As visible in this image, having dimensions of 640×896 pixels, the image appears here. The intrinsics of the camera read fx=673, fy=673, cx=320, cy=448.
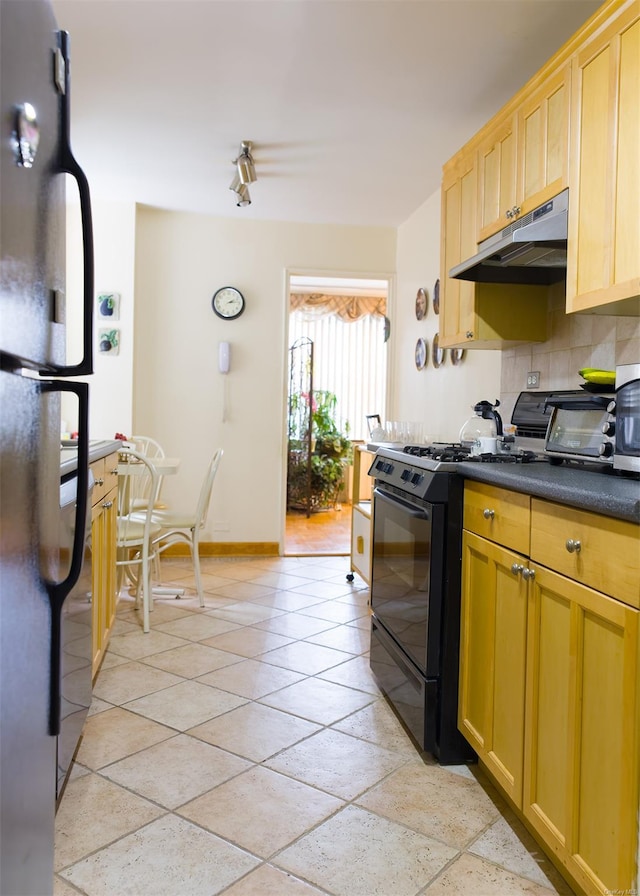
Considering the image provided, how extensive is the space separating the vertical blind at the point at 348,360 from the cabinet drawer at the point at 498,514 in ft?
19.9

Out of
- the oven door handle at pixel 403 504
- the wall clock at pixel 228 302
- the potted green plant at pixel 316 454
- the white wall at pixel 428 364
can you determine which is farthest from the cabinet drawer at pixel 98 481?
the potted green plant at pixel 316 454

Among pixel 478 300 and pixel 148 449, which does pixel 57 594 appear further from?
pixel 148 449

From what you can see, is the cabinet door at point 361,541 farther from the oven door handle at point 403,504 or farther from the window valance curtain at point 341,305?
the window valance curtain at point 341,305

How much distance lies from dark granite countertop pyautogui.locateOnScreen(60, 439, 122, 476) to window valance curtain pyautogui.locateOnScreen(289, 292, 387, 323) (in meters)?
5.40

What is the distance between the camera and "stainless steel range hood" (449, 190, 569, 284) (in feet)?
6.93

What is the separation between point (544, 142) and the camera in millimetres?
2236

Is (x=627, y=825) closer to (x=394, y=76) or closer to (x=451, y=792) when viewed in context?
(x=451, y=792)

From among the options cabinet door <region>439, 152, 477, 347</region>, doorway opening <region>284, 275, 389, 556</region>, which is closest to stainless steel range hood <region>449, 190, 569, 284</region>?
cabinet door <region>439, 152, 477, 347</region>

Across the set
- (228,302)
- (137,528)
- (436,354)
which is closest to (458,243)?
(436,354)

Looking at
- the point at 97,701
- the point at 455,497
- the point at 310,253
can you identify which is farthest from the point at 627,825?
the point at 310,253

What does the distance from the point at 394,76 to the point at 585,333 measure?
1.37m

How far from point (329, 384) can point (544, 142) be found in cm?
592

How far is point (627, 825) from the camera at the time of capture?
118 cm

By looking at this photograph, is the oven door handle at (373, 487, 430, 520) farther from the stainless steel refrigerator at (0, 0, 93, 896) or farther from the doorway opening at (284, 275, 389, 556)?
the doorway opening at (284, 275, 389, 556)
